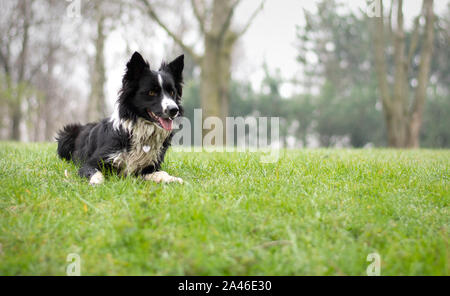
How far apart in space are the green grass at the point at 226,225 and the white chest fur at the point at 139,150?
33 cm

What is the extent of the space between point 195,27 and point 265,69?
882 centimetres

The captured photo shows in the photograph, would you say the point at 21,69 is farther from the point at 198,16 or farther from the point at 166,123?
the point at 166,123

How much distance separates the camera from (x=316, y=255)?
251 centimetres

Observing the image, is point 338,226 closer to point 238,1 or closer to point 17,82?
point 238,1

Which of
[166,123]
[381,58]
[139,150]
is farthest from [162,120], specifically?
[381,58]

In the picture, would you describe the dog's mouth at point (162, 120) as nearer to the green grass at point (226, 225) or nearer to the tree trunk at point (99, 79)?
the green grass at point (226, 225)

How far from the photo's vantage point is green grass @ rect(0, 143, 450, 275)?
7.92 ft

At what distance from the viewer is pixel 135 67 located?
420 cm

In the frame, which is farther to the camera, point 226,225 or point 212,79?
point 212,79

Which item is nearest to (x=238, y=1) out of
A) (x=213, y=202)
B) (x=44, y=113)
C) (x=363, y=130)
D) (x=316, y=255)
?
(x=213, y=202)

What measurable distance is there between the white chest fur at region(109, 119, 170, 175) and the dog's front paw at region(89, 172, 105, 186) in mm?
265

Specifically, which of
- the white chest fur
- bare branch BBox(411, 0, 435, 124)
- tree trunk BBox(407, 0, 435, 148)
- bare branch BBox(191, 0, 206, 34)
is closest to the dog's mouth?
the white chest fur

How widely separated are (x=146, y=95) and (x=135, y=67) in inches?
14.7

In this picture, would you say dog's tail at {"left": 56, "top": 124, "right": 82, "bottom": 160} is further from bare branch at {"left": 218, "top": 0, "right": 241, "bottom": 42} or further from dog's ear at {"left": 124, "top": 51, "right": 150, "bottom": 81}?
bare branch at {"left": 218, "top": 0, "right": 241, "bottom": 42}
